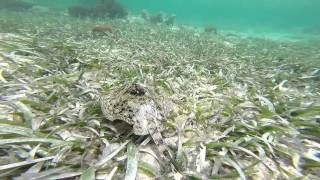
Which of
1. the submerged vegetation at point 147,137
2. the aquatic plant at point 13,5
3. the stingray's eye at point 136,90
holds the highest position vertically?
the aquatic plant at point 13,5

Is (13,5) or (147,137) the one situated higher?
(13,5)

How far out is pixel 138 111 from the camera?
6.79 feet

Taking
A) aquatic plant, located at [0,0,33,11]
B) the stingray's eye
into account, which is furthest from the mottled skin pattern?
aquatic plant, located at [0,0,33,11]

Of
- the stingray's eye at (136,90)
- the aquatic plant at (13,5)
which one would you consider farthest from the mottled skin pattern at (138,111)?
the aquatic plant at (13,5)

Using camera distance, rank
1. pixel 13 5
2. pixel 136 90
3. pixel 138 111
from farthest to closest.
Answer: pixel 13 5, pixel 136 90, pixel 138 111

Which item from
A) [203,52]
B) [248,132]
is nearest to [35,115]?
[248,132]

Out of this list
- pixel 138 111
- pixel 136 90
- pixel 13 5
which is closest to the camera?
pixel 138 111

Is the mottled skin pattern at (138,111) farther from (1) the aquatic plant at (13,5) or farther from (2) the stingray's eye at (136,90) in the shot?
(1) the aquatic plant at (13,5)

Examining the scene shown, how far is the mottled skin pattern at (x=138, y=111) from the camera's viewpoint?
2.03 meters

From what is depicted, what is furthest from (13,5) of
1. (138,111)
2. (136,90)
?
(138,111)

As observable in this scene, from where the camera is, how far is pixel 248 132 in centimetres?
238

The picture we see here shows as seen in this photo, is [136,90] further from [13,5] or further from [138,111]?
[13,5]

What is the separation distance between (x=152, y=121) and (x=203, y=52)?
14.8 ft

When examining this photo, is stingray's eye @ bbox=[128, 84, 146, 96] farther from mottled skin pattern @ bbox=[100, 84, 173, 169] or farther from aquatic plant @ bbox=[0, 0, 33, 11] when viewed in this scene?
aquatic plant @ bbox=[0, 0, 33, 11]
